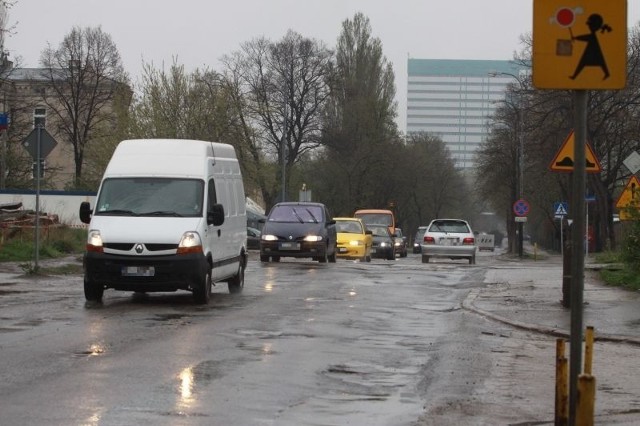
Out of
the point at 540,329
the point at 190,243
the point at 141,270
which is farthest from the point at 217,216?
the point at 540,329

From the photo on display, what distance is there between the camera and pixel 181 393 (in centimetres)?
889

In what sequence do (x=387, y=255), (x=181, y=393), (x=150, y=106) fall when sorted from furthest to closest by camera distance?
(x=150, y=106) < (x=387, y=255) < (x=181, y=393)

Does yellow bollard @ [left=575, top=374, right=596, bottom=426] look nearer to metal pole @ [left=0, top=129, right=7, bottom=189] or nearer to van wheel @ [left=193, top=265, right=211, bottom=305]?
van wheel @ [left=193, top=265, right=211, bottom=305]

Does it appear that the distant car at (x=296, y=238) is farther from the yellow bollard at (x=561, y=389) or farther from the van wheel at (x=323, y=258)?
the yellow bollard at (x=561, y=389)

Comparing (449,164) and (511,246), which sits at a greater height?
(449,164)

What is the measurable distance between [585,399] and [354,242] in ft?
105

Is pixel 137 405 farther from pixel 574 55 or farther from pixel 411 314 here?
pixel 411 314

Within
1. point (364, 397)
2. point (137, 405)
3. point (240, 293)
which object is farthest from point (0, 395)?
point (240, 293)

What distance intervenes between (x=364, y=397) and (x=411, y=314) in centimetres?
773

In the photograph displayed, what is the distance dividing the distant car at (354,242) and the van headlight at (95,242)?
22111 millimetres

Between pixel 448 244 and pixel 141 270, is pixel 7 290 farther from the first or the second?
pixel 448 244

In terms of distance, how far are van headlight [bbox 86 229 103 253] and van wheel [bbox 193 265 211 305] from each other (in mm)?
1500

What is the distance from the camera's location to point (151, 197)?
17703mm

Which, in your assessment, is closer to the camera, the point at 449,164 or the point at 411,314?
the point at 411,314
